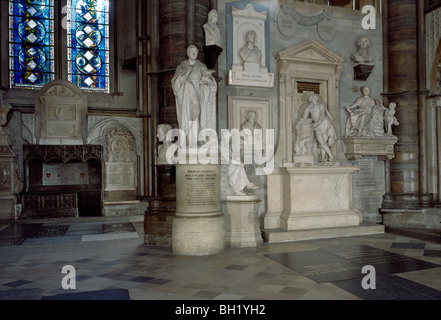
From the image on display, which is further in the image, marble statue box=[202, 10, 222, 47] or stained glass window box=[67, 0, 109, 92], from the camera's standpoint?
stained glass window box=[67, 0, 109, 92]

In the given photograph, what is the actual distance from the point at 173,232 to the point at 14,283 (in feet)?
7.64

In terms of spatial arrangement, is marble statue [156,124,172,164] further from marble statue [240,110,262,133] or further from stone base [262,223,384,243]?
stone base [262,223,384,243]

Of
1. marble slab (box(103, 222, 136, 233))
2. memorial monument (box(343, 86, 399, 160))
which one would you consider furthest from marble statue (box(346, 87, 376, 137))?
marble slab (box(103, 222, 136, 233))

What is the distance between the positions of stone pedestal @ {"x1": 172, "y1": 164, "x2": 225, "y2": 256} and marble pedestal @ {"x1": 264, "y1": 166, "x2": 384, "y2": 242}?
1.63m

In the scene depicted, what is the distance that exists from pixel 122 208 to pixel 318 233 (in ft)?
22.7

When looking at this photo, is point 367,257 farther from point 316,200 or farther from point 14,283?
point 14,283

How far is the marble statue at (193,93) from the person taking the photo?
642 centimetres

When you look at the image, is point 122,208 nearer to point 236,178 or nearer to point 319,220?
point 236,178

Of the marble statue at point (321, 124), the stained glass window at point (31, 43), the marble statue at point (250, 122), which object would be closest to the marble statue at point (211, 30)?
the marble statue at point (250, 122)

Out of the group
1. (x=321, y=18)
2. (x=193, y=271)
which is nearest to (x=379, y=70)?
(x=321, y=18)

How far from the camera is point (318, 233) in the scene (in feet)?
24.6

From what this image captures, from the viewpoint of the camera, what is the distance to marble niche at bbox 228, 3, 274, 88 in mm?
8172

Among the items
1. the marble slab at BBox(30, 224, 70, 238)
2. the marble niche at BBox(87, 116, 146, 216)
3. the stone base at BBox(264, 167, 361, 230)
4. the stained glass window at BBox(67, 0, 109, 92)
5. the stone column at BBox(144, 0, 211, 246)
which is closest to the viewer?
the stone column at BBox(144, 0, 211, 246)

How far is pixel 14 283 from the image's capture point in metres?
4.66
